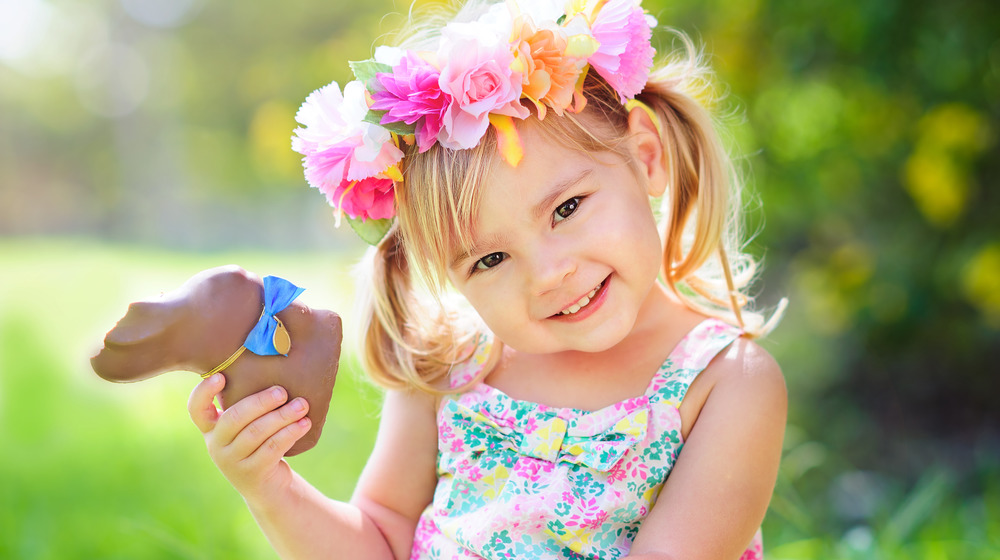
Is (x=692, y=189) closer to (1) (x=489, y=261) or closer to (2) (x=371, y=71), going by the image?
(1) (x=489, y=261)

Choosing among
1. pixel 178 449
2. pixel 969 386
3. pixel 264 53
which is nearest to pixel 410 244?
pixel 178 449

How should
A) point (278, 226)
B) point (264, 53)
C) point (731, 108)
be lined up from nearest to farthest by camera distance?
point (731, 108)
point (264, 53)
point (278, 226)

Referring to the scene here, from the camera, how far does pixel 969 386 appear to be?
3873mm

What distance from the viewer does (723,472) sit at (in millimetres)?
1599

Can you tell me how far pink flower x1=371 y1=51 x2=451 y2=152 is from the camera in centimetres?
155

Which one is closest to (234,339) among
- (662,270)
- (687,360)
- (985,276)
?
(687,360)

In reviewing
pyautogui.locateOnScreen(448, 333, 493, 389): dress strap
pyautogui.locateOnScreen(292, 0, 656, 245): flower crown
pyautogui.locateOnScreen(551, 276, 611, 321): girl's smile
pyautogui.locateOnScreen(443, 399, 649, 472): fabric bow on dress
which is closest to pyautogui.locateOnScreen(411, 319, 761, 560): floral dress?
A: pyautogui.locateOnScreen(443, 399, 649, 472): fabric bow on dress

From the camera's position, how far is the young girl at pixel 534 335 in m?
1.56

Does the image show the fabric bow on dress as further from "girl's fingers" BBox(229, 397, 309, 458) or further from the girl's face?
"girl's fingers" BBox(229, 397, 309, 458)

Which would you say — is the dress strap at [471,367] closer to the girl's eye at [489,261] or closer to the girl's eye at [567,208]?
the girl's eye at [489,261]

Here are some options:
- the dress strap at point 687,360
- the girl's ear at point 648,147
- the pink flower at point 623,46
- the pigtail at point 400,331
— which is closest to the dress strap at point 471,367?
the pigtail at point 400,331

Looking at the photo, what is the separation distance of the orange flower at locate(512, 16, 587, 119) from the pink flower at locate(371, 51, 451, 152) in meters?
0.15

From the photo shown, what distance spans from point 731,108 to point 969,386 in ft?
5.48

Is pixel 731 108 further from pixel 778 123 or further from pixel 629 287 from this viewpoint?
pixel 629 287
